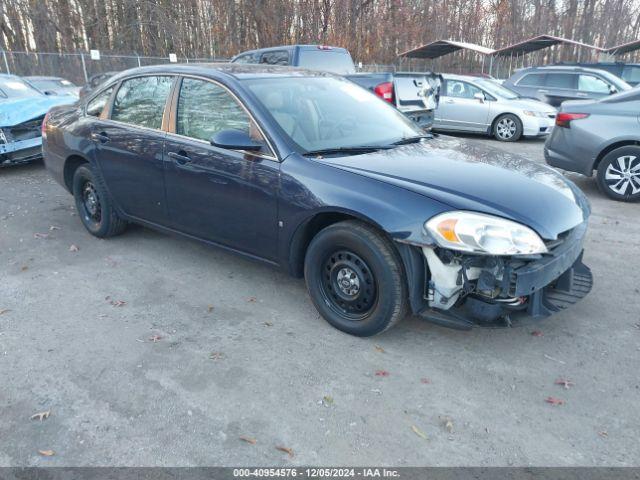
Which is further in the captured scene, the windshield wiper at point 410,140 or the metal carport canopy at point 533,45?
the metal carport canopy at point 533,45

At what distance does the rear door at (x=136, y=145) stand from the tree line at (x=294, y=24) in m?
20.6

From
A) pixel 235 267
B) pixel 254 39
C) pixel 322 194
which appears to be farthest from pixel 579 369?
pixel 254 39

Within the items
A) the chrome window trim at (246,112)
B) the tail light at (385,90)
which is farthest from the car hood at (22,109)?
the tail light at (385,90)

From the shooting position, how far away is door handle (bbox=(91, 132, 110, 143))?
4824 mm

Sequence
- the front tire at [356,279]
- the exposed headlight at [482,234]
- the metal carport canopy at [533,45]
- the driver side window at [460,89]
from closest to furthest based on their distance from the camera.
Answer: the exposed headlight at [482,234] → the front tire at [356,279] → the driver side window at [460,89] → the metal carport canopy at [533,45]

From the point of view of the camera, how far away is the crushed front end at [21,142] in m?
7.97

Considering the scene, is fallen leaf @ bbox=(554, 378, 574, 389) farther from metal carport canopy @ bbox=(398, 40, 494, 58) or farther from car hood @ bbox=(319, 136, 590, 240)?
metal carport canopy @ bbox=(398, 40, 494, 58)

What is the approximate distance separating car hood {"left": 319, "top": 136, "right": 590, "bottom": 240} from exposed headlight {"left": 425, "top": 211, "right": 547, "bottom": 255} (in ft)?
0.19

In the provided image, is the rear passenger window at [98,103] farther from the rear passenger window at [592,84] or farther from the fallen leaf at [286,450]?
the rear passenger window at [592,84]

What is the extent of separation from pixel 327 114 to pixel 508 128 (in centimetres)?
884

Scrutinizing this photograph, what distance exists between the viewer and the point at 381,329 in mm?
3320

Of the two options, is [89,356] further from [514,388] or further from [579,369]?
[579,369]

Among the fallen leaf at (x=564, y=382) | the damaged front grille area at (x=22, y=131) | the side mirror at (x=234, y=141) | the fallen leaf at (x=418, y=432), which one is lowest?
the fallen leaf at (x=564, y=382)

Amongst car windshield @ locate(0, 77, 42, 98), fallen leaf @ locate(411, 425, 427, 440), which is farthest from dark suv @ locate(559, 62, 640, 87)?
fallen leaf @ locate(411, 425, 427, 440)
